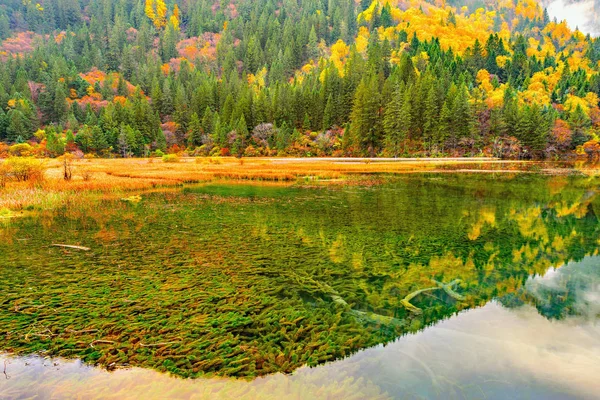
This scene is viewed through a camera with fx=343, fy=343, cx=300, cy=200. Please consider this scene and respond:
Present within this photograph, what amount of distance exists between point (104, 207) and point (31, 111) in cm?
12808

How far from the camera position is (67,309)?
294 inches

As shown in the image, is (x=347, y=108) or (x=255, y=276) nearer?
(x=255, y=276)

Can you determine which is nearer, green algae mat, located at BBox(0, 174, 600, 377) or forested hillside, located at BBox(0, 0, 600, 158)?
green algae mat, located at BBox(0, 174, 600, 377)

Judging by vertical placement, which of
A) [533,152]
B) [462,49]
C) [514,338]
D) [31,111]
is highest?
[462,49]

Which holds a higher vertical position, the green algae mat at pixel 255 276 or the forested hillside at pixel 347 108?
the forested hillside at pixel 347 108

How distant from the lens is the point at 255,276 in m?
9.70

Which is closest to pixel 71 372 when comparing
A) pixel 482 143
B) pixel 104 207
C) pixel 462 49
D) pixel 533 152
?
pixel 104 207

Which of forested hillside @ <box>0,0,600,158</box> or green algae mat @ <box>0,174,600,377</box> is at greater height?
forested hillside @ <box>0,0,600,158</box>

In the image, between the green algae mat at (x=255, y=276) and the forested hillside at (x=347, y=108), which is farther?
the forested hillside at (x=347, y=108)

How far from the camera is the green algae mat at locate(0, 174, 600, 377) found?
624 centimetres

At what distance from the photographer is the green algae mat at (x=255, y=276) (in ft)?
Result: 20.5

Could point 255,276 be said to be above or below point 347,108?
below

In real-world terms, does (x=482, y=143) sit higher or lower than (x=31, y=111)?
lower

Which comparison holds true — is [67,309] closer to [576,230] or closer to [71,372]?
[71,372]
